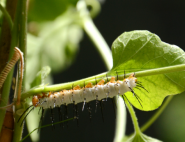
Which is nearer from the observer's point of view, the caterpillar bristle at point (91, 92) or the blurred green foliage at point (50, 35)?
the caterpillar bristle at point (91, 92)

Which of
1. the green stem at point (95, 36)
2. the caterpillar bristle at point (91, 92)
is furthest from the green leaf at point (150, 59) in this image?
the green stem at point (95, 36)

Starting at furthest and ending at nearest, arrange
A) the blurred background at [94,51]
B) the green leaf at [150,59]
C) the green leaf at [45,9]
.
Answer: the blurred background at [94,51] → the green leaf at [45,9] → the green leaf at [150,59]

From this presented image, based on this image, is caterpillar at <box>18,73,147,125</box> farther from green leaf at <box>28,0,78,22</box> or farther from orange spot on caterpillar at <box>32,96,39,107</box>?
green leaf at <box>28,0,78,22</box>

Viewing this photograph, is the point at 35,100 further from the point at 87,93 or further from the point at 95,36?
the point at 95,36

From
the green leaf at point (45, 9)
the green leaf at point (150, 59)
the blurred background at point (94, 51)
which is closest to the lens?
the green leaf at point (150, 59)

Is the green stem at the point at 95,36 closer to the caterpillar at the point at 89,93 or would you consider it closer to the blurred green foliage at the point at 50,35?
the blurred green foliage at the point at 50,35

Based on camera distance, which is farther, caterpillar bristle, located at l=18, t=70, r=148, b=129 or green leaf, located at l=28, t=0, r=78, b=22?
green leaf, located at l=28, t=0, r=78, b=22

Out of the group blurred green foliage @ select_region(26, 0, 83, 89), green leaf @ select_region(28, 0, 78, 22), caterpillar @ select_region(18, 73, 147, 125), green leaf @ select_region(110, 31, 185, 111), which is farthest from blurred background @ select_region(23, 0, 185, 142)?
green leaf @ select_region(110, 31, 185, 111)
